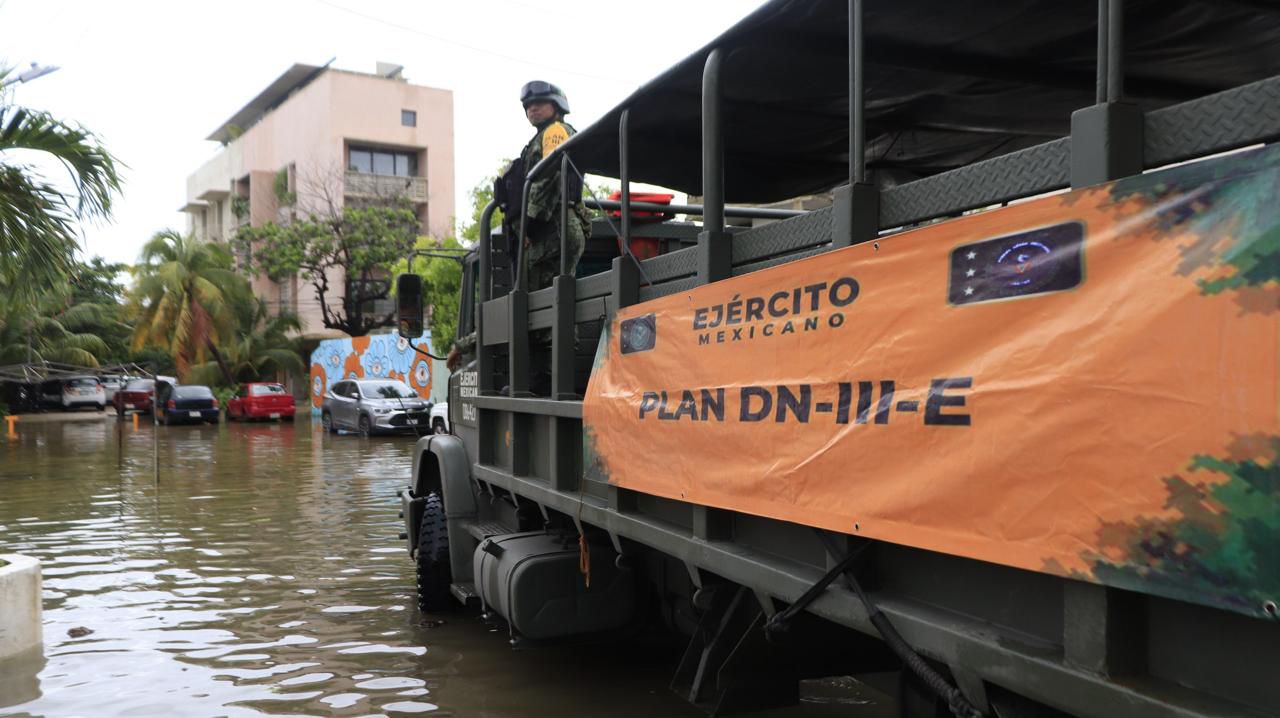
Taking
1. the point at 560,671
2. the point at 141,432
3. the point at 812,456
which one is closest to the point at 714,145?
the point at 812,456

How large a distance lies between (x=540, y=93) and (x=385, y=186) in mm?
38464

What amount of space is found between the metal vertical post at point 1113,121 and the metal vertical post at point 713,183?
1333 millimetres

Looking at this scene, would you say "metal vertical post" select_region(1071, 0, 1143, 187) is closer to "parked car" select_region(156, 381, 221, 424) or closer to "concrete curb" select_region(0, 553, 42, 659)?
"concrete curb" select_region(0, 553, 42, 659)

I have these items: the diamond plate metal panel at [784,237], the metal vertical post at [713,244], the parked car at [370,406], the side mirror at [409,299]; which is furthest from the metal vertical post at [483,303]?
the parked car at [370,406]

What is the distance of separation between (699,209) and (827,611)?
3284 mm

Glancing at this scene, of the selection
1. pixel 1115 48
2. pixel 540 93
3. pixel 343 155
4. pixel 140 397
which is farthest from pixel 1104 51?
pixel 140 397

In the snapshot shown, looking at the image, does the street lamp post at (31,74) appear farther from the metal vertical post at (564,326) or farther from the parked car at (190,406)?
the parked car at (190,406)

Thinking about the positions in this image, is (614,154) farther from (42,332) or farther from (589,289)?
(42,332)

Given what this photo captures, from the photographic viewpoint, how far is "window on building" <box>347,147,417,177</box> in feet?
140

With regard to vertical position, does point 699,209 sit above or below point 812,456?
above

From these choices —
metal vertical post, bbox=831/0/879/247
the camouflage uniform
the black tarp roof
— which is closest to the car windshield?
the camouflage uniform

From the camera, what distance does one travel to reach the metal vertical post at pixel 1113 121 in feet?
6.36

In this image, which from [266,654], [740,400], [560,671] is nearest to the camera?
[740,400]

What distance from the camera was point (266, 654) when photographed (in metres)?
5.77
